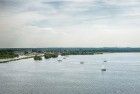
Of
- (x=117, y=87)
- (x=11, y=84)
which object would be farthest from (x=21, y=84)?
(x=117, y=87)

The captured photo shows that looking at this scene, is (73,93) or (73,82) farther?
(73,82)

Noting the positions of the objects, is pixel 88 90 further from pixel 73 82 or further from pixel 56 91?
pixel 73 82

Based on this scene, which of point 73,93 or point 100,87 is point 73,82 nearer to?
point 100,87

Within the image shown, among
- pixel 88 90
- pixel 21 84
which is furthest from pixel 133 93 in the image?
pixel 21 84

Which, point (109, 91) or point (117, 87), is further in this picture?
point (117, 87)

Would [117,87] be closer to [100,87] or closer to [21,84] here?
[100,87]

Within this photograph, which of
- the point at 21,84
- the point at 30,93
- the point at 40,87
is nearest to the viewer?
the point at 30,93

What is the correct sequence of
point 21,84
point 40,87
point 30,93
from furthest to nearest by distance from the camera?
point 21,84, point 40,87, point 30,93

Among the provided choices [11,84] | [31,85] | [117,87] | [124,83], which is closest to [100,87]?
[117,87]
